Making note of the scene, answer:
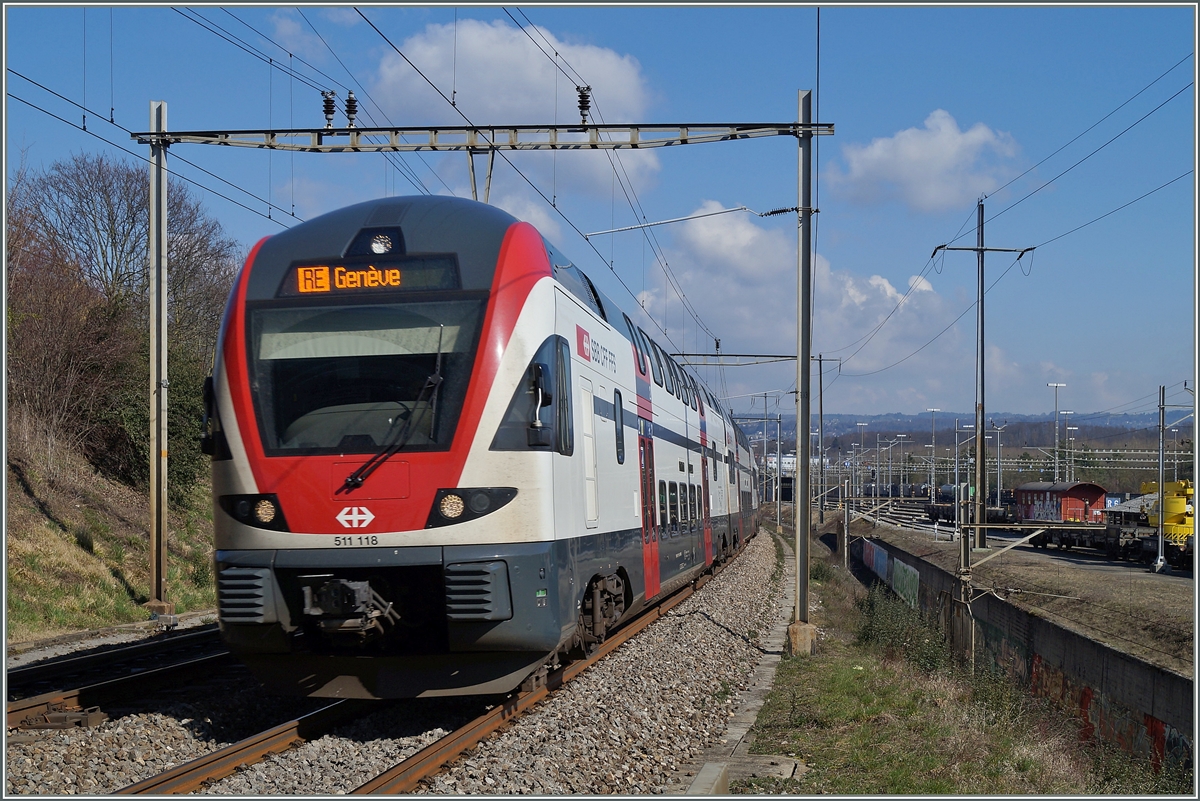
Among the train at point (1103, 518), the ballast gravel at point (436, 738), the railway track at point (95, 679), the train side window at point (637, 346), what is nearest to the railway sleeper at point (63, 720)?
the railway track at point (95, 679)

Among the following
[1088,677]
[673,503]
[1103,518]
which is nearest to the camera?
[673,503]

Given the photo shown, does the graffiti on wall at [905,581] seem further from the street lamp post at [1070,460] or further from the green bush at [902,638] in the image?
the street lamp post at [1070,460]

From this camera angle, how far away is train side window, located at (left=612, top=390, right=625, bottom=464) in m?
11.4

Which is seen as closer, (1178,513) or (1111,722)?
(1111,722)

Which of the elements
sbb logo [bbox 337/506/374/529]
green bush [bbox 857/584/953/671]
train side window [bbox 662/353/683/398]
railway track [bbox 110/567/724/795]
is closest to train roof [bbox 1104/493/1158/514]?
green bush [bbox 857/584/953/671]

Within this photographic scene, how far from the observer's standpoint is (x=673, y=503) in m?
15.8

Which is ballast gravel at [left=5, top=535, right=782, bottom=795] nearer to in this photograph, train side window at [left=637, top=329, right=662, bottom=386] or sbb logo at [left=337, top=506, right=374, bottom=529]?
sbb logo at [left=337, top=506, right=374, bottom=529]

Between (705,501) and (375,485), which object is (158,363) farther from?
(375,485)

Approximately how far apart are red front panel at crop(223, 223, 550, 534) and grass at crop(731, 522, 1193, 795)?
3.15 metres

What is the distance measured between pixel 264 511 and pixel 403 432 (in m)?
1.27

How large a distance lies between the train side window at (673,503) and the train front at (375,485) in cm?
702

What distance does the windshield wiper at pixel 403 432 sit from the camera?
8.04 meters

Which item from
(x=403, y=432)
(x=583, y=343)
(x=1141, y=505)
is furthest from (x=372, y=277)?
(x=1141, y=505)

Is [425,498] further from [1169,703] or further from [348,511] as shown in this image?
[1169,703]
